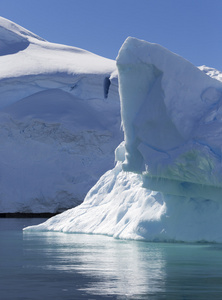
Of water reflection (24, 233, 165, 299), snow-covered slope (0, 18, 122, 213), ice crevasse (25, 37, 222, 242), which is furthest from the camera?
snow-covered slope (0, 18, 122, 213)

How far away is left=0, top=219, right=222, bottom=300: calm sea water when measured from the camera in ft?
15.7

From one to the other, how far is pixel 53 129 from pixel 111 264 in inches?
809

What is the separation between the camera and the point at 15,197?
2573cm

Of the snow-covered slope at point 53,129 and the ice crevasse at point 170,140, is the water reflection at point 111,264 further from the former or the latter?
the snow-covered slope at point 53,129

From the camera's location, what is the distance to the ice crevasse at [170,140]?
34.0ft

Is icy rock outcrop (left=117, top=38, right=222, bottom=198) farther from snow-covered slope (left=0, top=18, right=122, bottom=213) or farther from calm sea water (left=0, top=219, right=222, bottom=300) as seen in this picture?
snow-covered slope (left=0, top=18, right=122, bottom=213)

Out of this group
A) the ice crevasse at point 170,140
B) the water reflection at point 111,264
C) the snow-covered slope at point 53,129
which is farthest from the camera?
the snow-covered slope at point 53,129

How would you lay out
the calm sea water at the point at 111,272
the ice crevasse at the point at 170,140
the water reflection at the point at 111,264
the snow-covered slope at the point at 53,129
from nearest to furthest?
the calm sea water at the point at 111,272 < the water reflection at the point at 111,264 < the ice crevasse at the point at 170,140 < the snow-covered slope at the point at 53,129

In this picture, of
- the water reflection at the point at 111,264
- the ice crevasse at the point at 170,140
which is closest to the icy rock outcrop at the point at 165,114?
the ice crevasse at the point at 170,140

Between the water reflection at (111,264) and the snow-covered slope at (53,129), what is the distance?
→ 15.5 metres

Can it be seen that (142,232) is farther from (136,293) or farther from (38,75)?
(38,75)

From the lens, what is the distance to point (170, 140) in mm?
10758

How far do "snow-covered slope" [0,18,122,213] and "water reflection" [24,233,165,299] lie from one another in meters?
15.5

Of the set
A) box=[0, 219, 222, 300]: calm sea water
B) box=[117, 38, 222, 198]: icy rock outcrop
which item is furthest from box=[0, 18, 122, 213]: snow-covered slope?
box=[0, 219, 222, 300]: calm sea water
